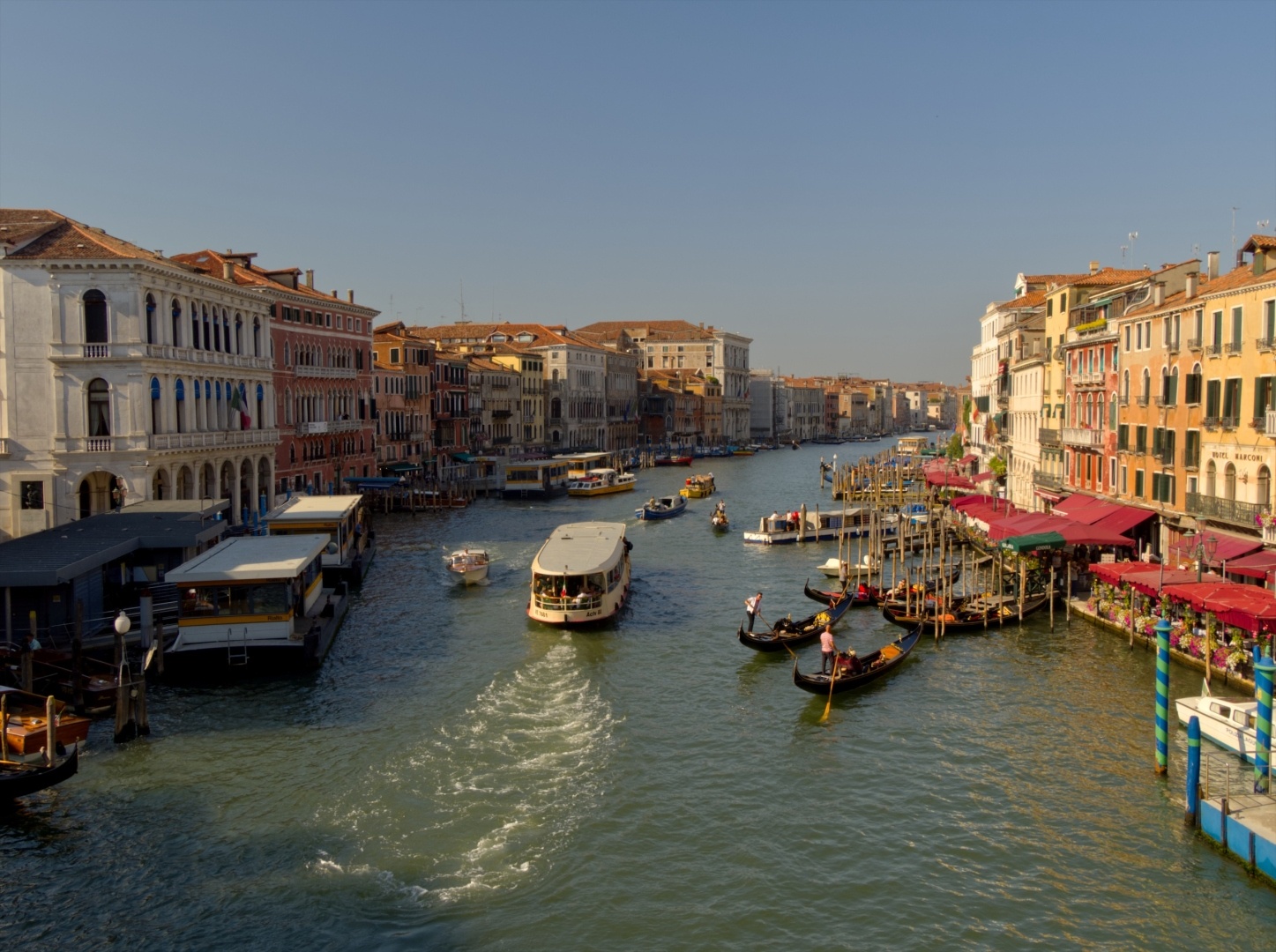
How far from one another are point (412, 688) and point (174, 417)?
43.6 feet

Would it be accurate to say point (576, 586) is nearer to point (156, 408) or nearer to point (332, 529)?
point (332, 529)

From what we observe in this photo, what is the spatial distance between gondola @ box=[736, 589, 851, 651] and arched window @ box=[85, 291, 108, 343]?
53.0 ft

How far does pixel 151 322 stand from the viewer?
2539 cm

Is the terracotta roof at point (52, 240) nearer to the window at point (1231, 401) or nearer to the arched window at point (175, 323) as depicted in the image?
the arched window at point (175, 323)

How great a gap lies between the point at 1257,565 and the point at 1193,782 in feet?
22.8

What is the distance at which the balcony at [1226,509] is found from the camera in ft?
59.4

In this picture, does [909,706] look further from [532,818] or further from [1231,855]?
[532,818]

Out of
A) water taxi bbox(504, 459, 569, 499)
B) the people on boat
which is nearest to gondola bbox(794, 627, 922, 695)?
the people on boat

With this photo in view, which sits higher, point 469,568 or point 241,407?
point 241,407

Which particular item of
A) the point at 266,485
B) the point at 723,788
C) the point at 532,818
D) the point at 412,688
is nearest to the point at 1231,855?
the point at 723,788

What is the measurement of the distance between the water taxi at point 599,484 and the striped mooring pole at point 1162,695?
41429mm

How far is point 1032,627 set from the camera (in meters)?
21.0

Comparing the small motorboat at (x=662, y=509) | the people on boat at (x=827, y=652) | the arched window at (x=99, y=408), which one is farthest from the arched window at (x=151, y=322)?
the small motorboat at (x=662, y=509)

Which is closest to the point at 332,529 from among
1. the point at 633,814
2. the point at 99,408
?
the point at 99,408
